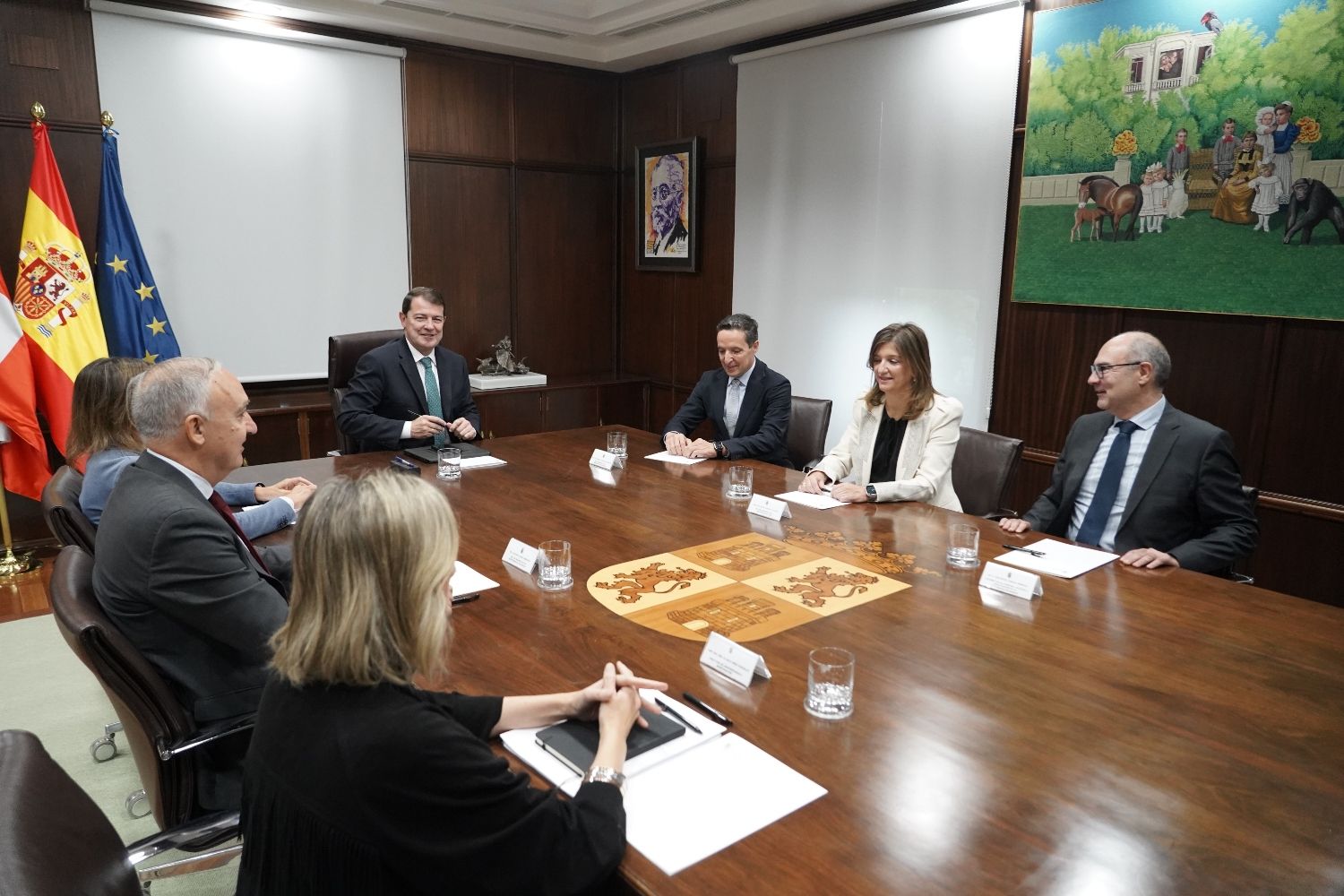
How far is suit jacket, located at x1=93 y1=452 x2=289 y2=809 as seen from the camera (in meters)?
1.68

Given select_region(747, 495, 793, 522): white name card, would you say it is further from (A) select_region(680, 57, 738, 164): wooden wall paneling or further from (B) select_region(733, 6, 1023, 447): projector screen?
(A) select_region(680, 57, 738, 164): wooden wall paneling

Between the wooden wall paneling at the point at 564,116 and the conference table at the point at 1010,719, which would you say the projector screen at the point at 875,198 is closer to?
the wooden wall paneling at the point at 564,116

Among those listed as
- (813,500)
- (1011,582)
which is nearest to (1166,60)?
(813,500)

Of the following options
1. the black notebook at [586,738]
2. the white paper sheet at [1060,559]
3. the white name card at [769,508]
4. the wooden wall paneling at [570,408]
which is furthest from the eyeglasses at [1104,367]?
A: the wooden wall paneling at [570,408]

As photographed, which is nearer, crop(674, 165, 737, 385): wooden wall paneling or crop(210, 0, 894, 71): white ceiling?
crop(210, 0, 894, 71): white ceiling

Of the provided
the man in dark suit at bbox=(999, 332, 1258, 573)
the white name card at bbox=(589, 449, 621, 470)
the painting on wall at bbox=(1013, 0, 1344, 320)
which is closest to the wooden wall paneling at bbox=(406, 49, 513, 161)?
the white name card at bbox=(589, 449, 621, 470)

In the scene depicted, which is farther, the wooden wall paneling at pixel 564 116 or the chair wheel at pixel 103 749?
the wooden wall paneling at pixel 564 116

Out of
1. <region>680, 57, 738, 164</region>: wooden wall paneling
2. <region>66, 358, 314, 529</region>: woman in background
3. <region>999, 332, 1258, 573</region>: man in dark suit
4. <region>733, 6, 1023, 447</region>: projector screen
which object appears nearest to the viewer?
<region>66, 358, 314, 529</region>: woman in background

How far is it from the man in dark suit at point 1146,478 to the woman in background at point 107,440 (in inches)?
83.6

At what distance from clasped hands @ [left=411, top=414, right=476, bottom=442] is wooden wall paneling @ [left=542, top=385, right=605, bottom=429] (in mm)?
2211

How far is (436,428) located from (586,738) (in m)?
2.42

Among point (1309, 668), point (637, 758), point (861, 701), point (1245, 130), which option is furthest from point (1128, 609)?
point (1245, 130)

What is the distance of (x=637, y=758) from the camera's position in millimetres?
1346

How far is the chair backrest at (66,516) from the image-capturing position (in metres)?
2.17
